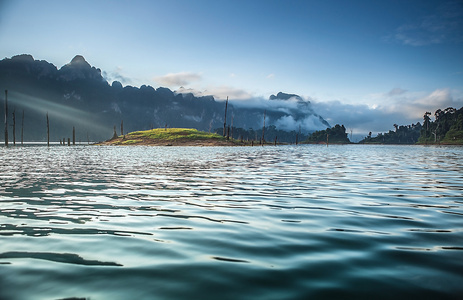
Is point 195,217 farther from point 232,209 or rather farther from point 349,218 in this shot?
point 349,218

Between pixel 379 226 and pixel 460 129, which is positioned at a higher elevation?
pixel 460 129

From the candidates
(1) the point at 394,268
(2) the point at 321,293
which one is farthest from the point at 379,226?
(2) the point at 321,293

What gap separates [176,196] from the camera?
999 cm

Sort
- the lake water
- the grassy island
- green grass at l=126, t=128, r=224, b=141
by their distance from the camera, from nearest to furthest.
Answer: the lake water, the grassy island, green grass at l=126, t=128, r=224, b=141

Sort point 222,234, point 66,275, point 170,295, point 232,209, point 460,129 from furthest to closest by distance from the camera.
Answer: point 460,129 → point 232,209 → point 222,234 → point 66,275 → point 170,295

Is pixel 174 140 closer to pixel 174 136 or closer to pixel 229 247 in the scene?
pixel 174 136

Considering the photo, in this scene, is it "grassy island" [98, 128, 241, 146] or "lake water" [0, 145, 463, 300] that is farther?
"grassy island" [98, 128, 241, 146]

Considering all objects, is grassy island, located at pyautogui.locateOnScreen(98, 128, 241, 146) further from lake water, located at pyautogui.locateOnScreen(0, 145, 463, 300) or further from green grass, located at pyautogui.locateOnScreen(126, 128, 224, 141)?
lake water, located at pyautogui.locateOnScreen(0, 145, 463, 300)

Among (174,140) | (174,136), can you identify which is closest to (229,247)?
(174,140)

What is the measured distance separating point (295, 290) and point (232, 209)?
4807 millimetres

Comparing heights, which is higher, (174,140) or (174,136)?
(174,136)

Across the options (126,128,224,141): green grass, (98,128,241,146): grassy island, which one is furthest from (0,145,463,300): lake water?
(126,128,224,141): green grass

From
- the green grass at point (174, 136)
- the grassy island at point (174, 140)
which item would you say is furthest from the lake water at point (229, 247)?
the green grass at point (174, 136)

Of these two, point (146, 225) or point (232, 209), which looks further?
point (232, 209)
